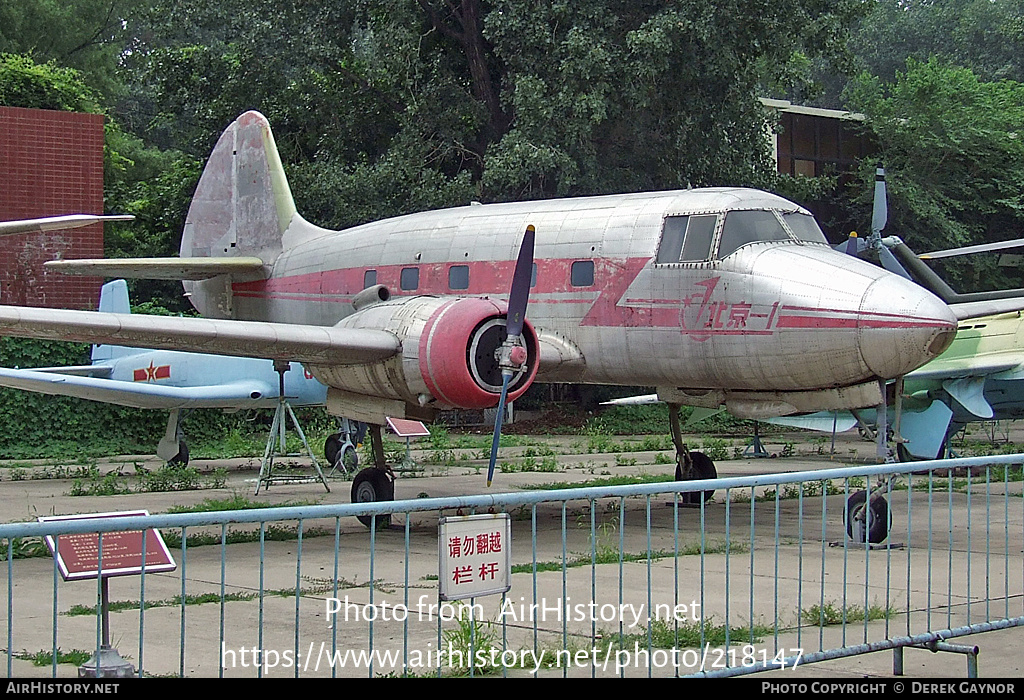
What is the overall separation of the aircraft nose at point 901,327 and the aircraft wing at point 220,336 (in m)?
4.41

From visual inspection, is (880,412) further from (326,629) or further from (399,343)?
(326,629)

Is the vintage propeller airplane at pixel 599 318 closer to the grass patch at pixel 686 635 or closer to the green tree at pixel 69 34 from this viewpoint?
the grass patch at pixel 686 635

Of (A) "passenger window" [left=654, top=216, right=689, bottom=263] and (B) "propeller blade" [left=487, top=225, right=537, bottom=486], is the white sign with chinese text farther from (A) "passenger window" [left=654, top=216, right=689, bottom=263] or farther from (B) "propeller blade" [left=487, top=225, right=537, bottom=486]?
(A) "passenger window" [left=654, top=216, right=689, bottom=263]

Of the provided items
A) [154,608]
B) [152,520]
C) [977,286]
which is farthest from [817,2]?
[152,520]

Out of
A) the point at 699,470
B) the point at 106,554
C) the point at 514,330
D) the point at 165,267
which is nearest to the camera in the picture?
the point at 106,554

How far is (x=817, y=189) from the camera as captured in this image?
104 feet

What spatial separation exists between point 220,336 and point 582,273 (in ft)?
12.3

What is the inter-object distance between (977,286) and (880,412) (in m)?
27.9

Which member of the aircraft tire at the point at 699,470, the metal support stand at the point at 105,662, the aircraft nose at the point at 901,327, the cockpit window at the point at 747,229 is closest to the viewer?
the metal support stand at the point at 105,662

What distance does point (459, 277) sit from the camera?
42.7 ft

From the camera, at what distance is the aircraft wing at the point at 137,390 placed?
1734cm

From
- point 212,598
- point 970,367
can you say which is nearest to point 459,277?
point 212,598

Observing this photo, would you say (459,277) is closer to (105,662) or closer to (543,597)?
(543,597)

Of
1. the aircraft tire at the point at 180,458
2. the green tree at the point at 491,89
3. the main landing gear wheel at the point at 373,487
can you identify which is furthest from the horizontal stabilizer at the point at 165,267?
the green tree at the point at 491,89
